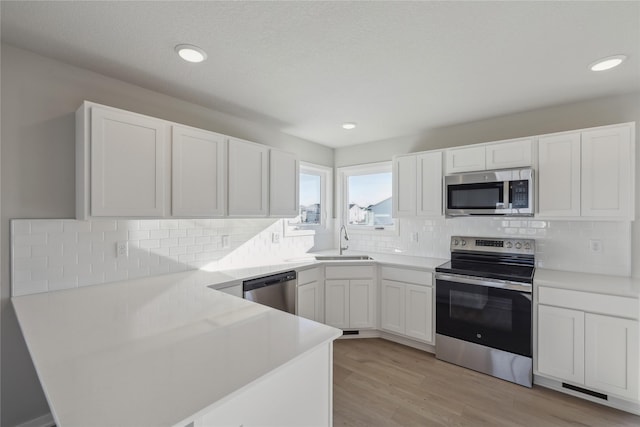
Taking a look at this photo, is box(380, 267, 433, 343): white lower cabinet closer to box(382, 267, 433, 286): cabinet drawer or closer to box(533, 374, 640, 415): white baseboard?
box(382, 267, 433, 286): cabinet drawer

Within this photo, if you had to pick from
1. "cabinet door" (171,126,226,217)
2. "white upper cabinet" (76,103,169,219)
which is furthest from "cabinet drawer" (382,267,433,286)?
"white upper cabinet" (76,103,169,219)

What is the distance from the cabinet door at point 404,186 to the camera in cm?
339

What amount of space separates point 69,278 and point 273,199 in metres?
1.71

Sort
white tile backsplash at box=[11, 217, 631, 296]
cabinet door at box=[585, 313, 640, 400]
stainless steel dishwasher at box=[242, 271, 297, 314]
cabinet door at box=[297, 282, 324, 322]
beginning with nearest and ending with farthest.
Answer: white tile backsplash at box=[11, 217, 631, 296] < cabinet door at box=[585, 313, 640, 400] < stainless steel dishwasher at box=[242, 271, 297, 314] < cabinet door at box=[297, 282, 324, 322]

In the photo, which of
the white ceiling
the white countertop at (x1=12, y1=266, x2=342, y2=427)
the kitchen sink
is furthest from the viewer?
the kitchen sink

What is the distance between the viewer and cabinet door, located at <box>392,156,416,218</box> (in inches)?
134

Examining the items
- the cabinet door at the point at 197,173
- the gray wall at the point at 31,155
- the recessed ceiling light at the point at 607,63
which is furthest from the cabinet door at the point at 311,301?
the recessed ceiling light at the point at 607,63

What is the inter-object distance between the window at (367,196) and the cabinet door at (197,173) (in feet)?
7.13

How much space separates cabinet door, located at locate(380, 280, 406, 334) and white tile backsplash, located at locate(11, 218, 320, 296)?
1418 millimetres

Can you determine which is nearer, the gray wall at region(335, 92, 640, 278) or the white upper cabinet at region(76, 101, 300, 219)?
the white upper cabinet at region(76, 101, 300, 219)

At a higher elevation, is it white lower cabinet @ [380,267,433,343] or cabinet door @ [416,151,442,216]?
A: cabinet door @ [416,151,442,216]

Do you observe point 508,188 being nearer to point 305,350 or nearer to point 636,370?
point 636,370

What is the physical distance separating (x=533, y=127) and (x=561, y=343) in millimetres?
1986

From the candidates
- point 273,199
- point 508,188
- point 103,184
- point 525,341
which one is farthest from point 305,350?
point 508,188
